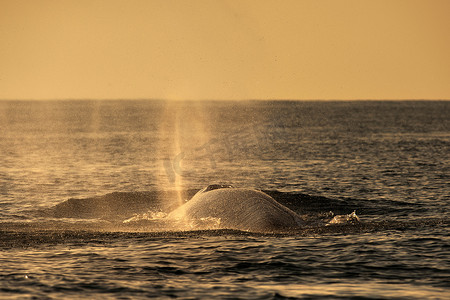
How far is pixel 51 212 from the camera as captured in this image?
27797 millimetres

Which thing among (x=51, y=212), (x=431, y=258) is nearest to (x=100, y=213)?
(x=51, y=212)

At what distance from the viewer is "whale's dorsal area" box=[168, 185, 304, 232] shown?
2233 cm

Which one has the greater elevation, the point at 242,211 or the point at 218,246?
the point at 242,211

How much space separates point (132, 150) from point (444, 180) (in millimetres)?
38752

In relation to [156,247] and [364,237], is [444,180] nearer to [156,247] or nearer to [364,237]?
[364,237]

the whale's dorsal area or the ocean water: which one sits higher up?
the whale's dorsal area

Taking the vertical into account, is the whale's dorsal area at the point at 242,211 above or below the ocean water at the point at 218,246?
above

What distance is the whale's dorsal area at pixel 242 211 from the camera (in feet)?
73.3

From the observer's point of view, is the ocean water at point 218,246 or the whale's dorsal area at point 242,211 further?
the whale's dorsal area at point 242,211

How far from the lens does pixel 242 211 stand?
75.6 feet

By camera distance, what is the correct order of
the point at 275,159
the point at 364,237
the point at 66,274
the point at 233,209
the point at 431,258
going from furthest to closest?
the point at 275,159 → the point at 233,209 → the point at 364,237 → the point at 431,258 → the point at 66,274

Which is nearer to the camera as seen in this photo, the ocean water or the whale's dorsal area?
the ocean water

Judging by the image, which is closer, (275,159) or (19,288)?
(19,288)

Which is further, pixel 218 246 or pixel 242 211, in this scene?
pixel 242 211
